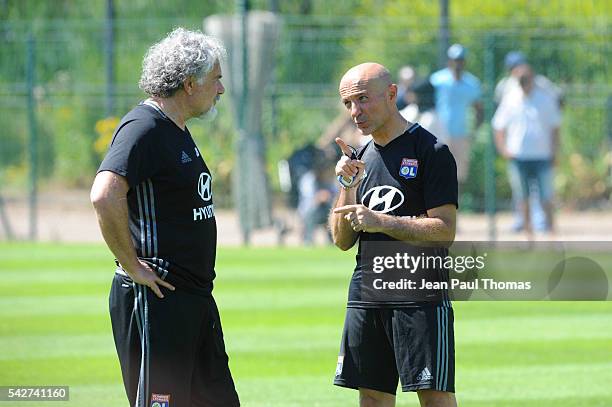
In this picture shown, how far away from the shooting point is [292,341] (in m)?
10.7

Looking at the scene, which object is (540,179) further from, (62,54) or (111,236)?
(111,236)

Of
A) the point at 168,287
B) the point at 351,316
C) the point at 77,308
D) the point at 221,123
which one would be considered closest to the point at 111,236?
the point at 168,287

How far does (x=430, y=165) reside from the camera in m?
6.20

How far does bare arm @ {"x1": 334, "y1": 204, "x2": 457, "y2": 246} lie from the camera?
6.12 metres

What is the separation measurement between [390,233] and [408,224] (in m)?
0.10

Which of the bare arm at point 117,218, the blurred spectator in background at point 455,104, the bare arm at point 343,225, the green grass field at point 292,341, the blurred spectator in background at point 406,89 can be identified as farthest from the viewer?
the blurred spectator in background at point 455,104

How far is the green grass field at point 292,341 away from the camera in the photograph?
8.73m

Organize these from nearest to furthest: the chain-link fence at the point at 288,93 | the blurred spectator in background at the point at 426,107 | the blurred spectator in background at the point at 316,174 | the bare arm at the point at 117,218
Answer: the bare arm at the point at 117,218 < the blurred spectator in background at the point at 426,107 < the blurred spectator in background at the point at 316,174 < the chain-link fence at the point at 288,93

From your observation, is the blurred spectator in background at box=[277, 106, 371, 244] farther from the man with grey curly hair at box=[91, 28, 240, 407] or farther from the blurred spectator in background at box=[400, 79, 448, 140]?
the man with grey curly hair at box=[91, 28, 240, 407]

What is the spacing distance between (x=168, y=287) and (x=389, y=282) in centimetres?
121

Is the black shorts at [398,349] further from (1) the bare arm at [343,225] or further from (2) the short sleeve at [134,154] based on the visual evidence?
(2) the short sleeve at [134,154]

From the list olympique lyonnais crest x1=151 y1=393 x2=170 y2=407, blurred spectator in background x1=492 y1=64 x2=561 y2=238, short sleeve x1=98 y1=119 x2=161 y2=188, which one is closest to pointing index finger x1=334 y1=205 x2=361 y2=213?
short sleeve x1=98 y1=119 x2=161 y2=188

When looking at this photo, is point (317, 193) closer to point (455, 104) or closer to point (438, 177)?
point (455, 104)
